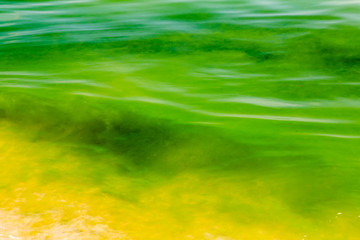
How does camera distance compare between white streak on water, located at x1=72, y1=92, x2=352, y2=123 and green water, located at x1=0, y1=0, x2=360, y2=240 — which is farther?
white streak on water, located at x1=72, y1=92, x2=352, y2=123

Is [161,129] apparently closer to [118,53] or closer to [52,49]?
[118,53]

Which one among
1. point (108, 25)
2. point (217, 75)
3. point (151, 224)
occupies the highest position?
point (108, 25)

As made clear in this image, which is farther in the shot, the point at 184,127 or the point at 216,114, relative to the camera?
the point at 216,114

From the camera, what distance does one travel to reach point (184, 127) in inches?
95.8

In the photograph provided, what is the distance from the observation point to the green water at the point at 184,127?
1.69 meters

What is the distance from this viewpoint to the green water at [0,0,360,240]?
1.69 metres

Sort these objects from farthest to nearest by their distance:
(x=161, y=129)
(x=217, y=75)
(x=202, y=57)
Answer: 1. (x=202, y=57)
2. (x=217, y=75)
3. (x=161, y=129)

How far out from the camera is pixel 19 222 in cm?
168

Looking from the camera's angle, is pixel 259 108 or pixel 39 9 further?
pixel 39 9

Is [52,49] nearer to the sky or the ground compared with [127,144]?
nearer to the sky

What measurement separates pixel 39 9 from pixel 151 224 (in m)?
3.91

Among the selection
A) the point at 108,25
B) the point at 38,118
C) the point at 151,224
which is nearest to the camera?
the point at 151,224

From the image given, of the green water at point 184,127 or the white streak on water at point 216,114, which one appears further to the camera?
the white streak on water at point 216,114

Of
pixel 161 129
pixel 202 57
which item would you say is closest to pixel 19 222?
pixel 161 129
